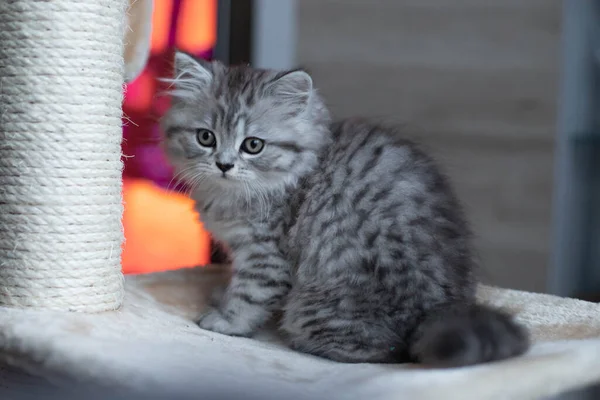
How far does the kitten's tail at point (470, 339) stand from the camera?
120 centimetres

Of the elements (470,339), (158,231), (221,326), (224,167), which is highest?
(224,167)

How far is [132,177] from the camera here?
2.78 m

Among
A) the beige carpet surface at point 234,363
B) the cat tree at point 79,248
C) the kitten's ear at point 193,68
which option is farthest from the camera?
the kitten's ear at point 193,68

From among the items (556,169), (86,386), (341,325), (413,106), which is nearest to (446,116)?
(413,106)

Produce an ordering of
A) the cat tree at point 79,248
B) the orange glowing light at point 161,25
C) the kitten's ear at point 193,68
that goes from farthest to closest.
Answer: the orange glowing light at point 161,25
the kitten's ear at point 193,68
the cat tree at point 79,248

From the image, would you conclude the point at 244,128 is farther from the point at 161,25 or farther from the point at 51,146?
the point at 161,25

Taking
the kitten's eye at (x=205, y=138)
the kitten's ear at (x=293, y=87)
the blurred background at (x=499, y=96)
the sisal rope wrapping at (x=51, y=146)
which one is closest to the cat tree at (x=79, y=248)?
the sisal rope wrapping at (x=51, y=146)

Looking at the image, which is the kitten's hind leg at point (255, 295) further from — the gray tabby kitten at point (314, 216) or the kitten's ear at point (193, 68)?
the kitten's ear at point (193, 68)

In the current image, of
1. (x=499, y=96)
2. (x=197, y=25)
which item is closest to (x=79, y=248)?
(x=197, y=25)

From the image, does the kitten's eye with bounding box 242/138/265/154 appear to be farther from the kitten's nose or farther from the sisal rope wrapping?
the sisal rope wrapping

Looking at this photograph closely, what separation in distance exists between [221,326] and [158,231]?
49.7 inches

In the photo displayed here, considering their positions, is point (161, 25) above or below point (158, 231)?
above

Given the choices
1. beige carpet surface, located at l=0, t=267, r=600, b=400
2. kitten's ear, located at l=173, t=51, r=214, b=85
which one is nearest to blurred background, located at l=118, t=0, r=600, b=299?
kitten's ear, located at l=173, t=51, r=214, b=85

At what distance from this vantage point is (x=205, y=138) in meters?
1.72
